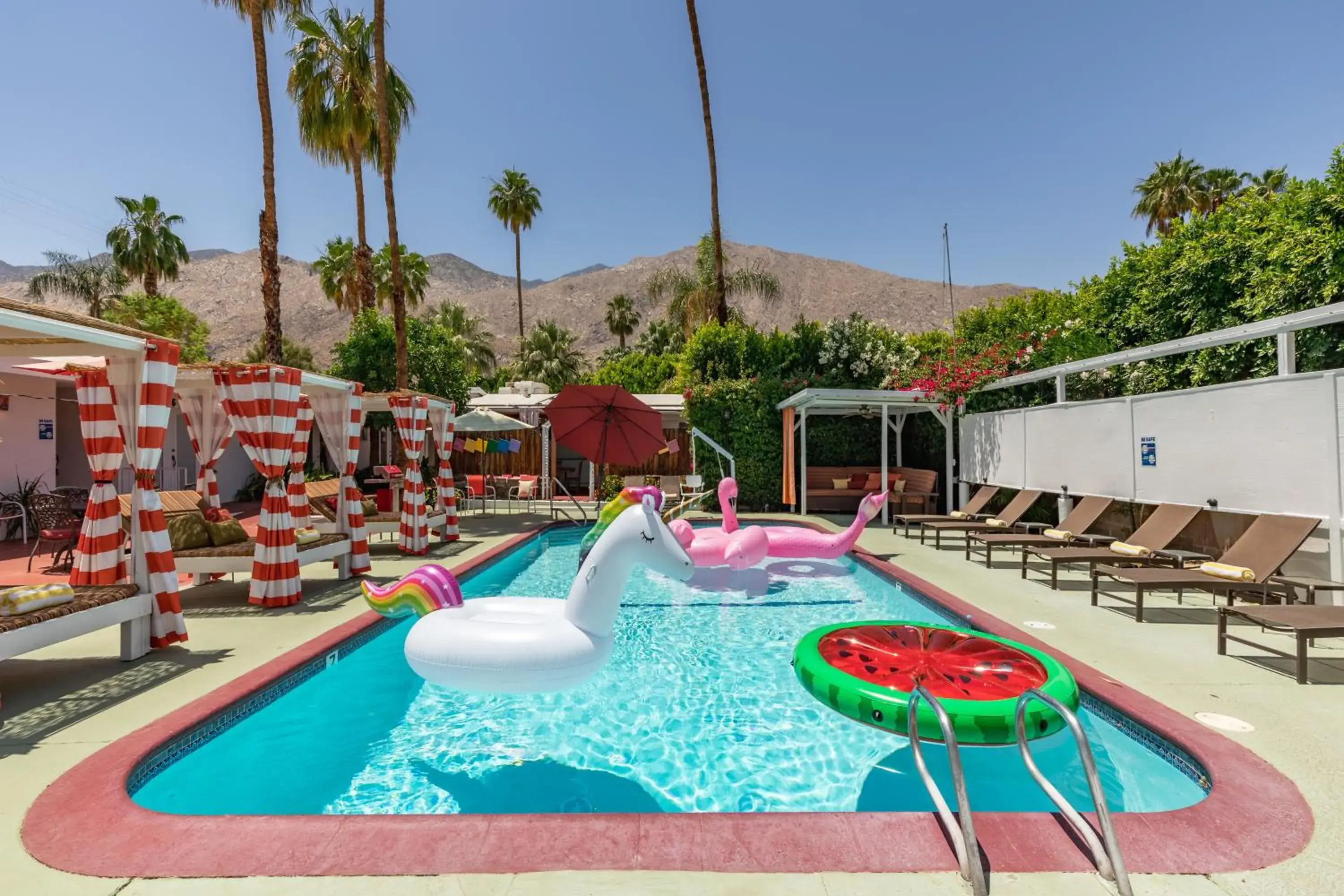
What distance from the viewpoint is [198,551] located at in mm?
7086

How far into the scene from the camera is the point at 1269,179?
84.4 feet

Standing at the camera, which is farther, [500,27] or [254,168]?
[500,27]

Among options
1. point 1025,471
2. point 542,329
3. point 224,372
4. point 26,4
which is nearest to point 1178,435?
point 1025,471

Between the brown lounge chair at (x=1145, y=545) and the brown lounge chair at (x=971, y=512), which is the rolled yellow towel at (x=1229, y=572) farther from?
the brown lounge chair at (x=971, y=512)

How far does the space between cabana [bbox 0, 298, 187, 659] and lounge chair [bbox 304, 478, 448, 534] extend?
15.6 feet

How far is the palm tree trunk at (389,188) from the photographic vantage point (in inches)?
565

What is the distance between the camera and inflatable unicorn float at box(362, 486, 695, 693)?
371 cm

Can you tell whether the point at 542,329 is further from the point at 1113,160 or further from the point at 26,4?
the point at 1113,160

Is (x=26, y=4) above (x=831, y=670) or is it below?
above

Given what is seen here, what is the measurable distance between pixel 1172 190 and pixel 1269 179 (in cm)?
320

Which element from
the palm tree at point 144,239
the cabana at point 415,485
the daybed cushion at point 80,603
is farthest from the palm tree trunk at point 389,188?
the palm tree at point 144,239

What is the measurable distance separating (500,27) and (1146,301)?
1699cm

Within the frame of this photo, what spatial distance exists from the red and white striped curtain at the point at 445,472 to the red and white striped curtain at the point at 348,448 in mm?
2448

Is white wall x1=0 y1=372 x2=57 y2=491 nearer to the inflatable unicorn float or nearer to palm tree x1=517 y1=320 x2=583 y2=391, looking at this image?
the inflatable unicorn float
